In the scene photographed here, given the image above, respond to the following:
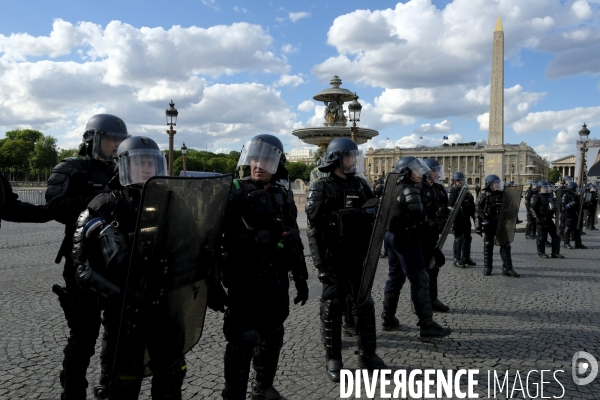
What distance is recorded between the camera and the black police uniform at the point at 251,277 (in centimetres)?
315

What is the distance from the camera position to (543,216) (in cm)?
1031

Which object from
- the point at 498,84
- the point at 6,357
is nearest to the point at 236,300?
the point at 6,357

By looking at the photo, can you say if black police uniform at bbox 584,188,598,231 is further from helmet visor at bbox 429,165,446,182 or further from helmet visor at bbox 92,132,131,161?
helmet visor at bbox 92,132,131,161

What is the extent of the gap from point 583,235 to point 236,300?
15724 millimetres

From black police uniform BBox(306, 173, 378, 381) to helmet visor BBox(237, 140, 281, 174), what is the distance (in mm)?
719

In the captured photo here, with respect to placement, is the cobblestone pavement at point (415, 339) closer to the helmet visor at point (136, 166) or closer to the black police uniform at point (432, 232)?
the black police uniform at point (432, 232)

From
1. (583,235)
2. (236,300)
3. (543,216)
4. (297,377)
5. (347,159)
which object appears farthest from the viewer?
(583,235)

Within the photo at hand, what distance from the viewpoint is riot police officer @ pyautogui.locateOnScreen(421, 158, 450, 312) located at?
18.5 feet

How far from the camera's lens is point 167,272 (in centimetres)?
245

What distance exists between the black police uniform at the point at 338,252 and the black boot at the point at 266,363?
2.36ft

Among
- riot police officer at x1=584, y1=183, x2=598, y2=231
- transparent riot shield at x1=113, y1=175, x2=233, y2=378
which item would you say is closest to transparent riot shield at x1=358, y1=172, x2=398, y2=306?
transparent riot shield at x1=113, y1=175, x2=233, y2=378

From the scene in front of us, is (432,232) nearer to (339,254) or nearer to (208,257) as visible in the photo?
(339,254)

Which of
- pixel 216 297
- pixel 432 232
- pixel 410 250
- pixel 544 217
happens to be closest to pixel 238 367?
pixel 216 297

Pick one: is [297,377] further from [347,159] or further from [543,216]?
[543,216]
